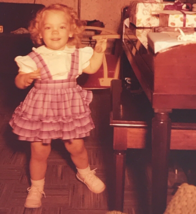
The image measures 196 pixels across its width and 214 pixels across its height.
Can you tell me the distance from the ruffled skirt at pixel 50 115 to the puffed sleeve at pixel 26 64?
7 centimetres

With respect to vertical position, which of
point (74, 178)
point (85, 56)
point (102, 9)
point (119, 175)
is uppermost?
point (102, 9)

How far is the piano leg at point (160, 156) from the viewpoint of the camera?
40.0 inches

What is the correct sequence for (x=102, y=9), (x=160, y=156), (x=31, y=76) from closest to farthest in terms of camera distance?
(x=160, y=156) → (x=31, y=76) → (x=102, y=9)

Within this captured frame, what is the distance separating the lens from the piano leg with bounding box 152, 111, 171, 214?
3.33ft

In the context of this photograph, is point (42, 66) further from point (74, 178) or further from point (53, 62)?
point (74, 178)

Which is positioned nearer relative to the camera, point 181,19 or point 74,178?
point 181,19

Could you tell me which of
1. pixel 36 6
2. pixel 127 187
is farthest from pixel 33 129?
pixel 36 6

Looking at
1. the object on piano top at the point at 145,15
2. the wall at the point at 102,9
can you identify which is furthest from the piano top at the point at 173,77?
the wall at the point at 102,9

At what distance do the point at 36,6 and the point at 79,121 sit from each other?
3156 mm

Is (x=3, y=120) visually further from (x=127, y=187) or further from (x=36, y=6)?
(x=36, y=6)

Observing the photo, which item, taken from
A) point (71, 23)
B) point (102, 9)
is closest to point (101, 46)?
point (71, 23)

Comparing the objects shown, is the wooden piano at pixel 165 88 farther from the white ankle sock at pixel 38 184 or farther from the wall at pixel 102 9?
the wall at pixel 102 9

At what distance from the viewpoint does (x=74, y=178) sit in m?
1.74

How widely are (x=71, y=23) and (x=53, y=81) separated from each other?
284mm
